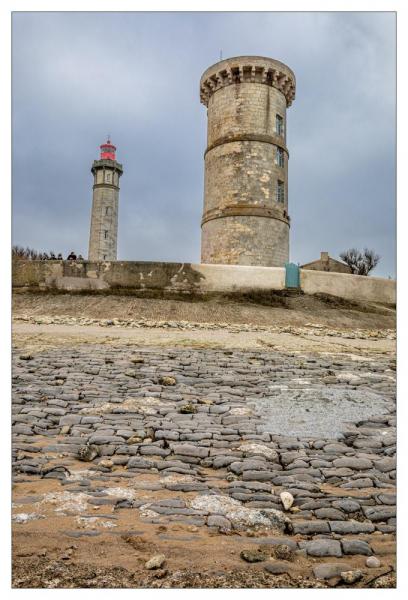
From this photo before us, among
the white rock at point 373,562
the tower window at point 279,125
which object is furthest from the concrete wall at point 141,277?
the white rock at point 373,562

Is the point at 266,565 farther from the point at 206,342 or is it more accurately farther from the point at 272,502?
the point at 206,342

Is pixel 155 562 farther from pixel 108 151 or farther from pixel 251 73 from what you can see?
pixel 108 151

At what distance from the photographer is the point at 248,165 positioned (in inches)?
824

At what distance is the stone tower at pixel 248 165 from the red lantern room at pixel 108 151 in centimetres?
2603

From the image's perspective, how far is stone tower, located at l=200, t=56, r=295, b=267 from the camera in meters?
20.9

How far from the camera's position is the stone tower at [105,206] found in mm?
42125

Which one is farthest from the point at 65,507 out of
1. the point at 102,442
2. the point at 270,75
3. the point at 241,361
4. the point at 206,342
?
the point at 270,75

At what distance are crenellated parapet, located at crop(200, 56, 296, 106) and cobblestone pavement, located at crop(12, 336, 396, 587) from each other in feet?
59.6

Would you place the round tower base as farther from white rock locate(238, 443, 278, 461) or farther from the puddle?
white rock locate(238, 443, 278, 461)

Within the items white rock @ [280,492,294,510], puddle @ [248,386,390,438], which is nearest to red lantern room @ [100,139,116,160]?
puddle @ [248,386,390,438]

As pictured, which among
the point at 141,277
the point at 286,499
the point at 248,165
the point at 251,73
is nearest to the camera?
the point at 286,499

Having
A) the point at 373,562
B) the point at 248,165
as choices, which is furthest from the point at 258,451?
the point at 248,165

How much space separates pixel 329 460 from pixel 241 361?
3826 millimetres

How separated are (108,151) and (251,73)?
1103 inches
